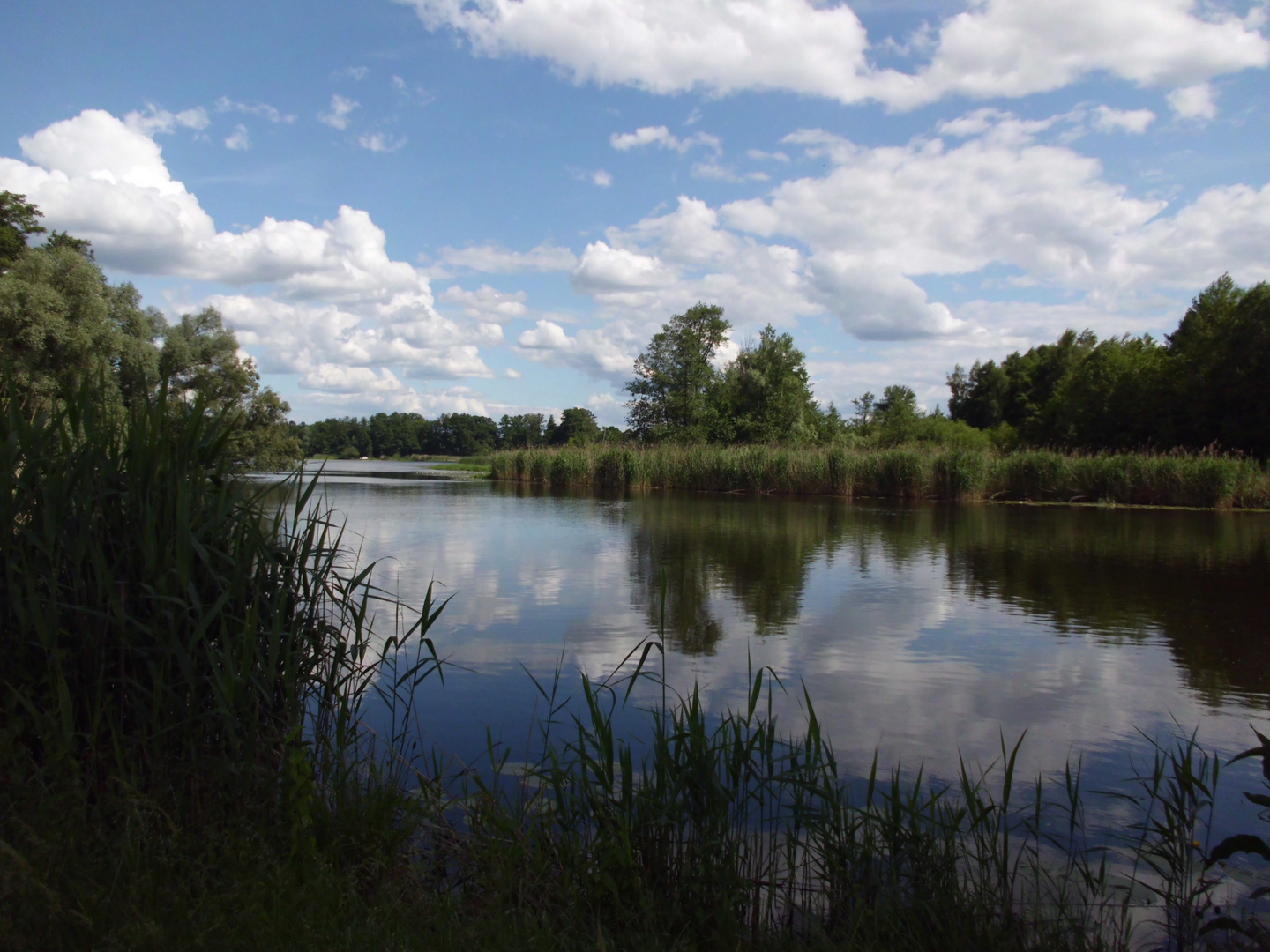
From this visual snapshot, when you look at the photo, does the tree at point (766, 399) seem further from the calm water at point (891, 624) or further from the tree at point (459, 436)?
the tree at point (459, 436)

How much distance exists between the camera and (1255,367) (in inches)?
1214

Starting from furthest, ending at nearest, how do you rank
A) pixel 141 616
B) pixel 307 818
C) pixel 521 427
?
pixel 521 427 < pixel 141 616 < pixel 307 818

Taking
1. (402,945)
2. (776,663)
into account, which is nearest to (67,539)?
(402,945)

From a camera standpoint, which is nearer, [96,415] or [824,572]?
[96,415]

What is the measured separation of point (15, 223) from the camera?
3219cm

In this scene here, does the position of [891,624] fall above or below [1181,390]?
below

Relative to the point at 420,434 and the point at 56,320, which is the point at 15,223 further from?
the point at 420,434

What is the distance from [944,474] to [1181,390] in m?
15.4

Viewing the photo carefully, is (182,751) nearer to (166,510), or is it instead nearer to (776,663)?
(166,510)

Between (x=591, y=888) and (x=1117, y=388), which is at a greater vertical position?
(x=1117, y=388)

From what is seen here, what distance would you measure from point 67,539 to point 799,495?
84.8 ft

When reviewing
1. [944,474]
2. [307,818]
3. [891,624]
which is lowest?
[891,624]

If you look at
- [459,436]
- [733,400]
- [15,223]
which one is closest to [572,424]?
[459,436]

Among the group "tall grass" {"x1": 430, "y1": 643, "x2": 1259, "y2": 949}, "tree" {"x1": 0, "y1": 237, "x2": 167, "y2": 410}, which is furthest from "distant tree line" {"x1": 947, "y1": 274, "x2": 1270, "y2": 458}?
"tree" {"x1": 0, "y1": 237, "x2": 167, "y2": 410}
